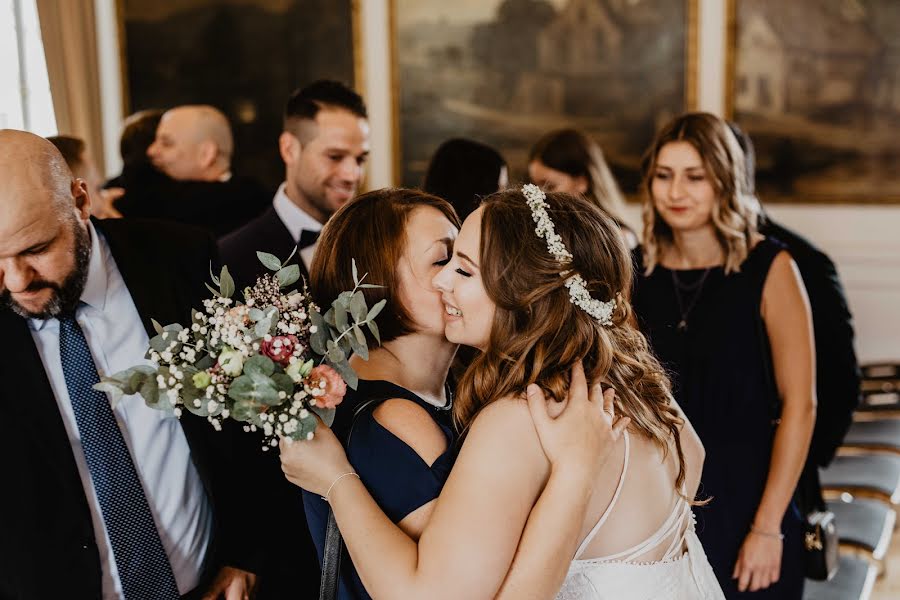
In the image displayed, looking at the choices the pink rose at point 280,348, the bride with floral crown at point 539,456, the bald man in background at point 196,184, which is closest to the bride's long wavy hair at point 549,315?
the bride with floral crown at point 539,456

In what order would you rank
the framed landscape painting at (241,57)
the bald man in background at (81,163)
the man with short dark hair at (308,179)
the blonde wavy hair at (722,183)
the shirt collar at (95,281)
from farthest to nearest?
1. the framed landscape painting at (241,57)
2. the bald man in background at (81,163)
3. the man with short dark hair at (308,179)
4. the blonde wavy hair at (722,183)
5. the shirt collar at (95,281)

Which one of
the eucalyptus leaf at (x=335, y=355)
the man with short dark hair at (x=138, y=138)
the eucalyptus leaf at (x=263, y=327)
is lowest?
the eucalyptus leaf at (x=335, y=355)

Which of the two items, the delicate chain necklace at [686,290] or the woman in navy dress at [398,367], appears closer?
the woman in navy dress at [398,367]

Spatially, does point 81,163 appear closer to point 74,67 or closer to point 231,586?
point 231,586

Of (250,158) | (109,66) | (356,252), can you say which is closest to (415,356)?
(356,252)

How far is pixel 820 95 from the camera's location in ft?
25.3

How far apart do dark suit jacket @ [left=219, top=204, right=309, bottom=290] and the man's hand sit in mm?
1189

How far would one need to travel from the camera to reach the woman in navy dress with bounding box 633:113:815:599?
3.31m

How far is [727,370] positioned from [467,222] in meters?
1.56

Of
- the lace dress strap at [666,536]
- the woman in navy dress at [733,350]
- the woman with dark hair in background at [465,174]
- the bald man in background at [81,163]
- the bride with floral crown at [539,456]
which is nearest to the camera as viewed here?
the bride with floral crown at [539,456]

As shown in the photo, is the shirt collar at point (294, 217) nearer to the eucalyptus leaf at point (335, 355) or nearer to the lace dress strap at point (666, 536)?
the eucalyptus leaf at point (335, 355)

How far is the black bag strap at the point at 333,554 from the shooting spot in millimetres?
2141

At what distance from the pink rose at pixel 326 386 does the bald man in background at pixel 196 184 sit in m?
2.82

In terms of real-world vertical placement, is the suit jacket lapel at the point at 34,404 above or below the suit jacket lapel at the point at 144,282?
below
